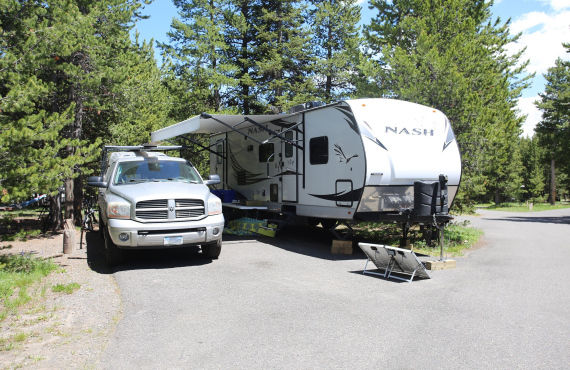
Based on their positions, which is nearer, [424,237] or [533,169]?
[424,237]

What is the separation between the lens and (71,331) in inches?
197

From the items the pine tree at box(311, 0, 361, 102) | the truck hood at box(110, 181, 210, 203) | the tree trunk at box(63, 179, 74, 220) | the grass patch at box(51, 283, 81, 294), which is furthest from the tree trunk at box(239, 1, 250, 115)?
the grass patch at box(51, 283, 81, 294)

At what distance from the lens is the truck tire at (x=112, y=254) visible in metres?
8.36

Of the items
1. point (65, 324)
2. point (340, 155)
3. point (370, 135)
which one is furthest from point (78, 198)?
point (65, 324)

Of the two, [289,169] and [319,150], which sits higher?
[319,150]

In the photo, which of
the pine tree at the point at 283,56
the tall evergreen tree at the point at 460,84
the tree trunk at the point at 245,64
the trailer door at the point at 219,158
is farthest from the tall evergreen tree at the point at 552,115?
the trailer door at the point at 219,158

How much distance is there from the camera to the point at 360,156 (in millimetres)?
9367

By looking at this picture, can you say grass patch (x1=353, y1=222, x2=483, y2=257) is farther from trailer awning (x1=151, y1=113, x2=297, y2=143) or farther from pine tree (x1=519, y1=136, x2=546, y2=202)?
pine tree (x1=519, y1=136, x2=546, y2=202)

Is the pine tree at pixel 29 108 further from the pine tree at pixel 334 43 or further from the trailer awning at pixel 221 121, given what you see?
the pine tree at pixel 334 43

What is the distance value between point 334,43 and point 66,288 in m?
26.3

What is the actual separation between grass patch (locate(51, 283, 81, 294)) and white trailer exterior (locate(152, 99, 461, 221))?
5.23 meters

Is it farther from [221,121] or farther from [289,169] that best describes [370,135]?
[221,121]

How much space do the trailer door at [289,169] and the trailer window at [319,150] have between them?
0.71 metres

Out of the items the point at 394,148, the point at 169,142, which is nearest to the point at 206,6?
the point at 169,142
